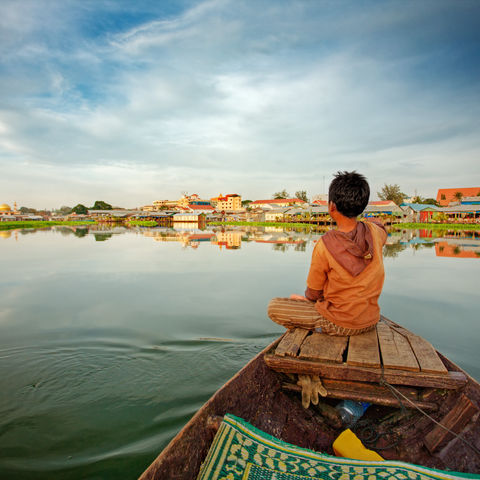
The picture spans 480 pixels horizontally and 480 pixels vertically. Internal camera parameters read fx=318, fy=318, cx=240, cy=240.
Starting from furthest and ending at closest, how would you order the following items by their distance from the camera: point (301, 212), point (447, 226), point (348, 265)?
1. point (301, 212)
2. point (447, 226)
3. point (348, 265)

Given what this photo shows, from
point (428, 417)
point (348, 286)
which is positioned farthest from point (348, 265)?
point (428, 417)

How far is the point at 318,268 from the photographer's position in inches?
92.3

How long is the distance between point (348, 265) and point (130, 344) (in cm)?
314

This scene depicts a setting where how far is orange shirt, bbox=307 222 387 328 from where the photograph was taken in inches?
87.7

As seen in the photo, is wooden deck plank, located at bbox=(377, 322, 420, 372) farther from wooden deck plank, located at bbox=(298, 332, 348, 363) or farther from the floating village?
the floating village

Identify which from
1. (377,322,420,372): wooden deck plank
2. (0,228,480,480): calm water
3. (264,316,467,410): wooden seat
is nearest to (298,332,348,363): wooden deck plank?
(264,316,467,410): wooden seat

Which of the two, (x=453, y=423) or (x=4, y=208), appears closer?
(x=453, y=423)

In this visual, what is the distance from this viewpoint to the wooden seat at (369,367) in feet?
6.29

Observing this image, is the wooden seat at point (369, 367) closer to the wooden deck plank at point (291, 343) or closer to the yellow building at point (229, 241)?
the wooden deck plank at point (291, 343)

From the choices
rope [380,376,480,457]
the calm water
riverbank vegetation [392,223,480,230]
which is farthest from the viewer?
riverbank vegetation [392,223,480,230]

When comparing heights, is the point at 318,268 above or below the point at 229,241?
above

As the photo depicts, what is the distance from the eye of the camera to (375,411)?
7.45ft

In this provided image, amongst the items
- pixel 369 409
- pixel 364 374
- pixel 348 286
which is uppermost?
pixel 348 286

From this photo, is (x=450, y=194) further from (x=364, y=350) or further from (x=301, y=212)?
(x=364, y=350)
